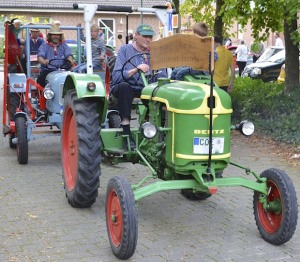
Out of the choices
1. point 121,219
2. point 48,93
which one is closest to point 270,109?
point 48,93

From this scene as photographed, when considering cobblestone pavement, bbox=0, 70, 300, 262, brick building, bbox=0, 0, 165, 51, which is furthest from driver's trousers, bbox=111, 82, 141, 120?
brick building, bbox=0, 0, 165, 51

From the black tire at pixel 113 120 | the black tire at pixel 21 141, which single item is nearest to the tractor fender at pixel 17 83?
the black tire at pixel 21 141

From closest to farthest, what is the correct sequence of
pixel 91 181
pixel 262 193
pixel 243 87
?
pixel 262 193 < pixel 91 181 < pixel 243 87

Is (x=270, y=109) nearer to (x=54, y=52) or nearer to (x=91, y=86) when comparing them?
(x=54, y=52)

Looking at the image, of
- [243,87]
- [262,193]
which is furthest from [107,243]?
[243,87]

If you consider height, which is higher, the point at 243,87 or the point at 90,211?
the point at 243,87

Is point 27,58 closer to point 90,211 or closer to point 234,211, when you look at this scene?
point 90,211

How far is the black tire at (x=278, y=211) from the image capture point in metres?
5.23

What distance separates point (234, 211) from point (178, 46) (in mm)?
1868

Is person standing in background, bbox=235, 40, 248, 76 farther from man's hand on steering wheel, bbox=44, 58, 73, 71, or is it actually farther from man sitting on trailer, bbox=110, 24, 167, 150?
man sitting on trailer, bbox=110, 24, 167, 150

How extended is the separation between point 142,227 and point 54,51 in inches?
177

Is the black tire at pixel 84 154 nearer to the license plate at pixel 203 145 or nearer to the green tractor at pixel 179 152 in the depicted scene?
the green tractor at pixel 179 152

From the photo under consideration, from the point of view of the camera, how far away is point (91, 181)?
248 inches

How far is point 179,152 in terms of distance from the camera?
5.41 meters
